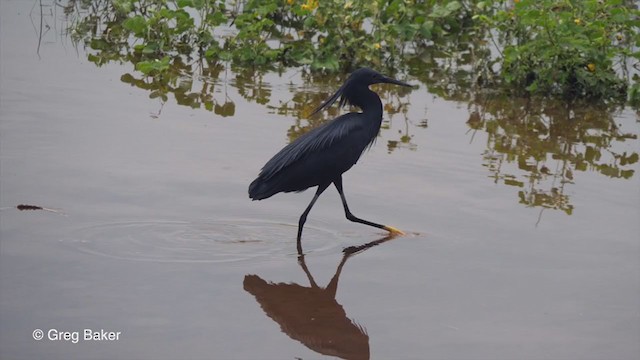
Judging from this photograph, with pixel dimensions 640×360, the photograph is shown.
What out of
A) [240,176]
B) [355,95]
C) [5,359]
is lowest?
[5,359]

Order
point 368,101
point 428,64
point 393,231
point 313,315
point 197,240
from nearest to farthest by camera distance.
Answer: point 313,315 → point 197,240 → point 393,231 → point 368,101 → point 428,64

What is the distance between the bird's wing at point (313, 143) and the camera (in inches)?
269

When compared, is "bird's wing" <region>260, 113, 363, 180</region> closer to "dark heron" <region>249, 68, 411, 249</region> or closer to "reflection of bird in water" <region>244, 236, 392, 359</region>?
"dark heron" <region>249, 68, 411, 249</region>

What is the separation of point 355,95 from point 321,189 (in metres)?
0.66

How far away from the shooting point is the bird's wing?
684 cm

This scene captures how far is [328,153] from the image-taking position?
6988 millimetres

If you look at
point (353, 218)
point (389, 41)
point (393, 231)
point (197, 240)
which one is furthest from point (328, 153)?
point (389, 41)

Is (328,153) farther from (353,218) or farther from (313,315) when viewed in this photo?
(313,315)

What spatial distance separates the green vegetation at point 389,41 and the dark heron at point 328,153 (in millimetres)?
3345

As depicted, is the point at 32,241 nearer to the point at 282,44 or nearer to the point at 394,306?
the point at 394,306

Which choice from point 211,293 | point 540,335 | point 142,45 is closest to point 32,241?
point 211,293

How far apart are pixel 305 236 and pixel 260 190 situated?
1.49 feet

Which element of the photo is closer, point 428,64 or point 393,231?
point 393,231

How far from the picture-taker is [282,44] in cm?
1208
